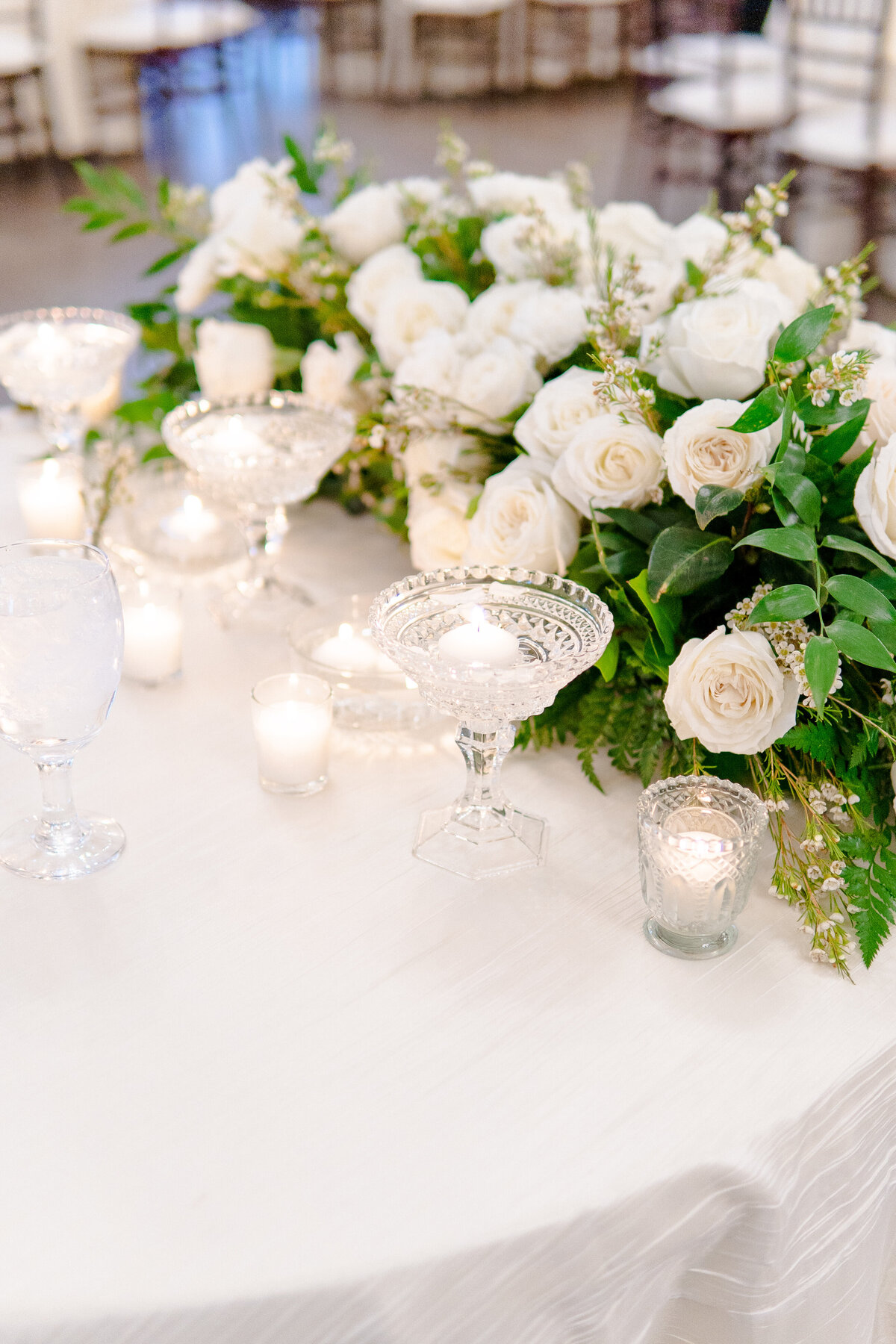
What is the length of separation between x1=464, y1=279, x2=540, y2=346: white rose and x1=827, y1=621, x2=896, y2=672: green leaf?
605 mm

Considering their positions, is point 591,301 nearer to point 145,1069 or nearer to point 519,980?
point 519,980

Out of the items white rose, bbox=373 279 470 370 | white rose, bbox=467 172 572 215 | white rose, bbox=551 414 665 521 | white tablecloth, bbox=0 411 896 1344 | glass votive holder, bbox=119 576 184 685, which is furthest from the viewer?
white rose, bbox=467 172 572 215

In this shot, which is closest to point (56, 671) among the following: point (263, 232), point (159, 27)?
point (263, 232)

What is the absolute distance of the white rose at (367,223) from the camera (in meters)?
1.54

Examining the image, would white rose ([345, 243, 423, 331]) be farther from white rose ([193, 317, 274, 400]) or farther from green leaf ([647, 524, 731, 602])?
green leaf ([647, 524, 731, 602])

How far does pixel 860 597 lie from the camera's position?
83 centimetres

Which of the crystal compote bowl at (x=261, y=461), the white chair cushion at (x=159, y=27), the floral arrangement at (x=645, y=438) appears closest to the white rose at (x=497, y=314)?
the floral arrangement at (x=645, y=438)

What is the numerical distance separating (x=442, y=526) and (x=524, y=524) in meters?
0.18

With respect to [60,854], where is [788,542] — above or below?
above

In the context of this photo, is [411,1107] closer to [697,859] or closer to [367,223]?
[697,859]

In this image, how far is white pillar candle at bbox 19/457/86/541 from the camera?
137 centimetres

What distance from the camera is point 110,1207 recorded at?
64cm

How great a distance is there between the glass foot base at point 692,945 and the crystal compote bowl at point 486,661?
0.12 metres

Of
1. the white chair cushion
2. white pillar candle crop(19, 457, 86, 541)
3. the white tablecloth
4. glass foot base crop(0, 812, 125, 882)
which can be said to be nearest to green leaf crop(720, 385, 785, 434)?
the white tablecloth
